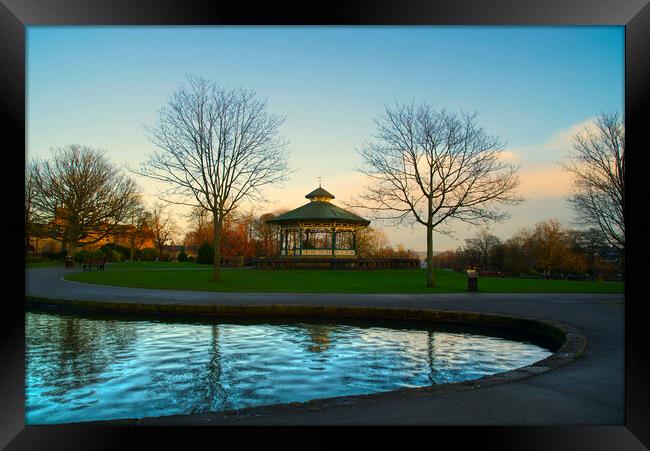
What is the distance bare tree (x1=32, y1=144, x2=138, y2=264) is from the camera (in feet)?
132

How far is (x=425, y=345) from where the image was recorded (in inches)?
377

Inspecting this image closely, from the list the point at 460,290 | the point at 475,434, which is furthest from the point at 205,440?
the point at 460,290

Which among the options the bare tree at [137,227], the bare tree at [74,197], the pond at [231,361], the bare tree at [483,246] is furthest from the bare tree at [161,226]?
the pond at [231,361]

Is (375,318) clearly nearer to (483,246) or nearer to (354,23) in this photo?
(354,23)

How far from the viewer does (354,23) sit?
441 cm

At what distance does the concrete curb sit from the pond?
1.47ft

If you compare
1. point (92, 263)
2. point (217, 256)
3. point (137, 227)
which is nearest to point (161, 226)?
point (137, 227)

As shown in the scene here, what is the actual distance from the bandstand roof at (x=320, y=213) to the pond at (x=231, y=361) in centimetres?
2290

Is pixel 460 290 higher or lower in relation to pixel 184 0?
lower

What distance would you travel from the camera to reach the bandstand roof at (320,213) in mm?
35188

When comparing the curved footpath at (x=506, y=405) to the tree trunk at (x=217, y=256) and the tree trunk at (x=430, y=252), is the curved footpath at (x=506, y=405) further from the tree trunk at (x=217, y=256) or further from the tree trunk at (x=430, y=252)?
the tree trunk at (x=217, y=256)

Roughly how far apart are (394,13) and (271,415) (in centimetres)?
362
